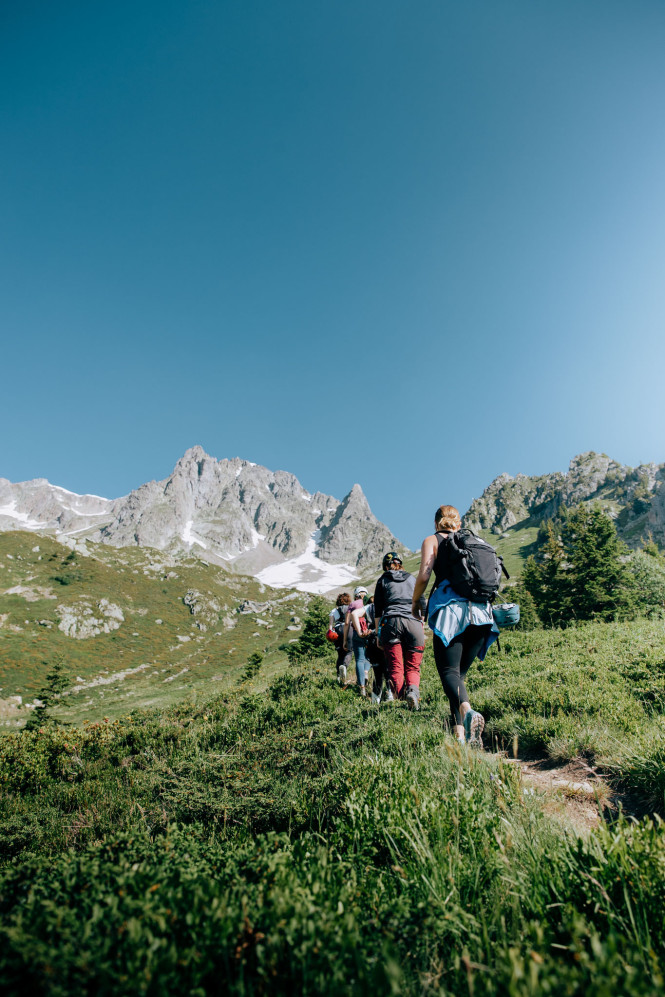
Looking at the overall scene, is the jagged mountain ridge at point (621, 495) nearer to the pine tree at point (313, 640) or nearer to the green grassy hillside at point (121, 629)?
the green grassy hillside at point (121, 629)

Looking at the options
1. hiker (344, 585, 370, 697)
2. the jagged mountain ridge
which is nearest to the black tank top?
hiker (344, 585, 370, 697)

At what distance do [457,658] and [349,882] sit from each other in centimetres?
320

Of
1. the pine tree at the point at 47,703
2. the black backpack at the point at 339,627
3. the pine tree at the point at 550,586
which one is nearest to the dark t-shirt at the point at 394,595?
the black backpack at the point at 339,627

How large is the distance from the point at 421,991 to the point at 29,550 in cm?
10561

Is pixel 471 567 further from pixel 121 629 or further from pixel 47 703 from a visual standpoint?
pixel 121 629

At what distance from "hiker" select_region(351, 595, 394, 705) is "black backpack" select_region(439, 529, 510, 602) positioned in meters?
3.16

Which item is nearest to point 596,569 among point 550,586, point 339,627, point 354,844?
point 550,586

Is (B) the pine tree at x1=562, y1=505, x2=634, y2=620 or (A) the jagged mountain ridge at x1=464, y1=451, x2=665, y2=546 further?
(A) the jagged mountain ridge at x1=464, y1=451, x2=665, y2=546

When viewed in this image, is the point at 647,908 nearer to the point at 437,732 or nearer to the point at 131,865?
the point at 131,865

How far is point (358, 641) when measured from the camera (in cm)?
931

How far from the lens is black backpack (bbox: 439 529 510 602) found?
4.53 m

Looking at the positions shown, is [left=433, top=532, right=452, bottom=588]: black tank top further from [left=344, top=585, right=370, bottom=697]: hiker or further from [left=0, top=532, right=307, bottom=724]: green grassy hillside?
[left=0, top=532, right=307, bottom=724]: green grassy hillside

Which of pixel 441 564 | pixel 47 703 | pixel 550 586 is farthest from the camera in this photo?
pixel 550 586

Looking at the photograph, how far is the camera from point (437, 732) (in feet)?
14.5
